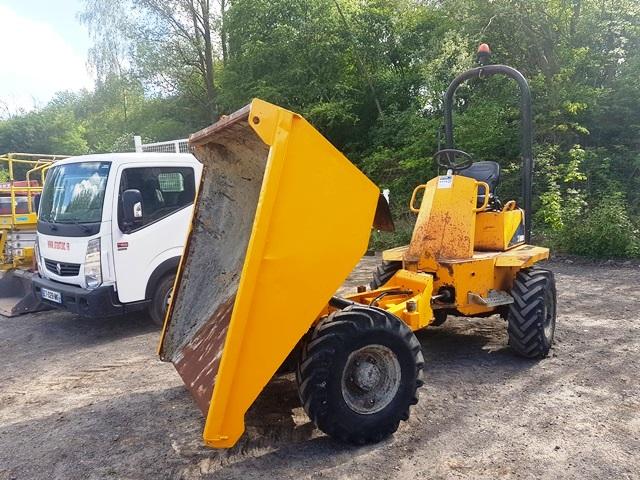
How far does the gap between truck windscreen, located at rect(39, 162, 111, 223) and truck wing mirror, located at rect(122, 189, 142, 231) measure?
0.27 metres

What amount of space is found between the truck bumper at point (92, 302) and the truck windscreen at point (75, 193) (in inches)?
30.3

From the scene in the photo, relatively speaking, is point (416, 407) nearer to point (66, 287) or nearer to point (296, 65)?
point (66, 287)

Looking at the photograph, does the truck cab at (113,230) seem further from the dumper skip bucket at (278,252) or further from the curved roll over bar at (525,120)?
the curved roll over bar at (525,120)

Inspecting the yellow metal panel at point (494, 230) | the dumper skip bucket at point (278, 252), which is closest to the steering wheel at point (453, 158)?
the yellow metal panel at point (494, 230)

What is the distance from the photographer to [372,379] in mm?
3330

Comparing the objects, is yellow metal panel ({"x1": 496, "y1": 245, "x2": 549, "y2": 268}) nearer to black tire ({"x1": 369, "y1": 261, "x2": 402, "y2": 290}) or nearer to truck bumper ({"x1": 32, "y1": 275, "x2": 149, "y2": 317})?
black tire ({"x1": 369, "y1": 261, "x2": 402, "y2": 290})

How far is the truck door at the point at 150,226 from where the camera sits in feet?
19.0

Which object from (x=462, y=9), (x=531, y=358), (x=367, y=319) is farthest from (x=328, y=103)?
(x=367, y=319)

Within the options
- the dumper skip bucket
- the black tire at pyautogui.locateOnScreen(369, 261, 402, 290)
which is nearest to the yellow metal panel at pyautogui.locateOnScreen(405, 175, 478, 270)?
the black tire at pyautogui.locateOnScreen(369, 261, 402, 290)

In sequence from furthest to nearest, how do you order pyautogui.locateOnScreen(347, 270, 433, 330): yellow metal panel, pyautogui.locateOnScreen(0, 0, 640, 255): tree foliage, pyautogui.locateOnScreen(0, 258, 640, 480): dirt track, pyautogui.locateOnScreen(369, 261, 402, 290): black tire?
pyautogui.locateOnScreen(0, 0, 640, 255): tree foliage → pyautogui.locateOnScreen(369, 261, 402, 290): black tire → pyautogui.locateOnScreen(347, 270, 433, 330): yellow metal panel → pyautogui.locateOnScreen(0, 258, 640, 480): dirt track

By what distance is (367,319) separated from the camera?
3.21 meters

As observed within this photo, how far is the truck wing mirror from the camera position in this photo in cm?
571

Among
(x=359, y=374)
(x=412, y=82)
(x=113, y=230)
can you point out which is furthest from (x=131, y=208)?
(x=412, y=82)

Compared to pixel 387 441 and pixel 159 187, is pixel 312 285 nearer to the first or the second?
pixel 387 441
